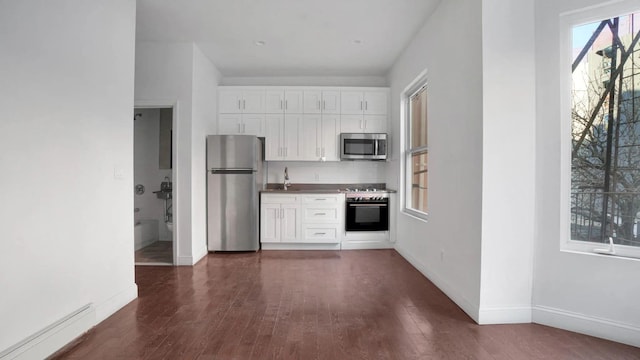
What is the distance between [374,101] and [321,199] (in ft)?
6.09

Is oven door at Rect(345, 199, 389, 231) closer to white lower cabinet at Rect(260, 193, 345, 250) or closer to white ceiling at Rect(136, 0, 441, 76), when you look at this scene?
white lower cabinet at Rect(260, 193, 345, 250)

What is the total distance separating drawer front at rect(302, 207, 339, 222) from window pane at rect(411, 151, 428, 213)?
1.19 meters

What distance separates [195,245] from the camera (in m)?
4.00

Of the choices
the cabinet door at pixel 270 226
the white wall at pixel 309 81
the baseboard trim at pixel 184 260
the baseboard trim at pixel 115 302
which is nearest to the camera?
the baseboard trim at pixel 115 302

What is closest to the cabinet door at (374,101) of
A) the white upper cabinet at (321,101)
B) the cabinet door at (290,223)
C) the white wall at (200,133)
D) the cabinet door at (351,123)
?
the cabinet door at (351,123)

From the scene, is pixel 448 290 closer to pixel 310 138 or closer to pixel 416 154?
pixel 416 154

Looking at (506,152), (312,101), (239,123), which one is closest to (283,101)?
(312,101)

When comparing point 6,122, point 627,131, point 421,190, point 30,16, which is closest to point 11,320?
point 6,122

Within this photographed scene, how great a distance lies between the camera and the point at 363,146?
4832 mm

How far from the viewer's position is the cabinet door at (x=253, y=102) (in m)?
4.87

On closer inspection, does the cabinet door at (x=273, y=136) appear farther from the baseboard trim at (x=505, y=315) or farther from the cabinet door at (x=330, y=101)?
the baseboard trim at (x=505, y=315)

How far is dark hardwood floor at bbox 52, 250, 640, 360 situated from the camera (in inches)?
76.3

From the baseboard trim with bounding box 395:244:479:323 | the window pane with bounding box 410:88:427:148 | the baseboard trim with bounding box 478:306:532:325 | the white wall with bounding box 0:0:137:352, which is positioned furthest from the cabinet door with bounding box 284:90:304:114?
the baseboard trim with bounding box 478:306:532:325

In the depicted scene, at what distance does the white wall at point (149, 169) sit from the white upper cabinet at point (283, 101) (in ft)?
7.10
